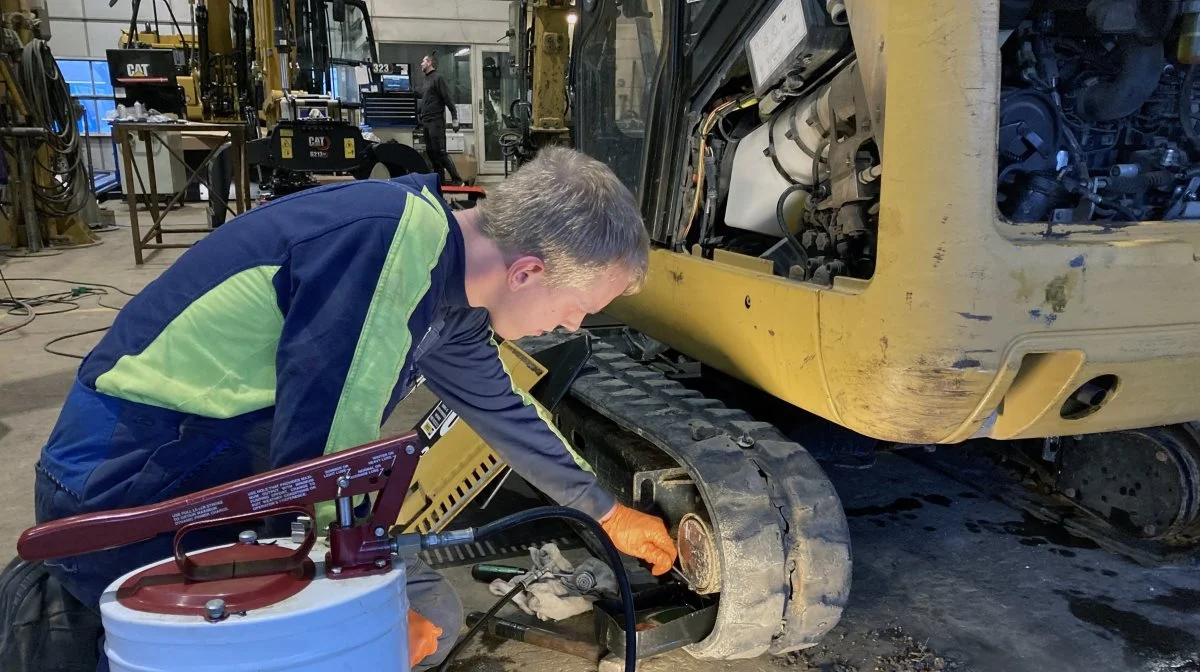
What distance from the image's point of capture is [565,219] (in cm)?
158

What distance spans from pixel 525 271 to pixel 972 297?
888mm

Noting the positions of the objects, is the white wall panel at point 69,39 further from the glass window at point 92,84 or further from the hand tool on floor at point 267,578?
the hand tool on floor at point 267,578

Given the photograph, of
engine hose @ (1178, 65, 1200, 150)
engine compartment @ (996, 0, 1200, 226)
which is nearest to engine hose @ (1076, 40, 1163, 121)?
engine compartment @ (996, 0, 1200, 226)

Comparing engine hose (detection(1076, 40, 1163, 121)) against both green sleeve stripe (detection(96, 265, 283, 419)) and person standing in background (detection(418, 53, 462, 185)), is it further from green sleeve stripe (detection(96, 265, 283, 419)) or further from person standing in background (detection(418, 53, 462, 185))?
person standing in background (detection(418, 53, 462, 185))

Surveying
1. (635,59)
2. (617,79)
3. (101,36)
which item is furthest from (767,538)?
(101,36)

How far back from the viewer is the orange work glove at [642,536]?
7.91 ft

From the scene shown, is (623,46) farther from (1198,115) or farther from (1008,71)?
(1198,115)

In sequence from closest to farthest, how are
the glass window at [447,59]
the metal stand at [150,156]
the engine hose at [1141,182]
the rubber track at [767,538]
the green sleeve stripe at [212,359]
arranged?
the green sleeve stripe at [212,359] < the rubber track at [767,538] < the engine hose at [1141,182] < the metal stand at [150,156] < the glass window at [447,59]

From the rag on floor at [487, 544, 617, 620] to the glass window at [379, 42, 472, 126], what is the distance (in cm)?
1613

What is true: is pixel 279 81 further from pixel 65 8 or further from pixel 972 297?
pixel 65 8

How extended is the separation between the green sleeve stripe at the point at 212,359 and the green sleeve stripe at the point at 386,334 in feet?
0.67

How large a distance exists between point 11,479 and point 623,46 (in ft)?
10.1

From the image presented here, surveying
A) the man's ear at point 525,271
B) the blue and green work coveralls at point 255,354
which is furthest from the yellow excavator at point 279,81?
the man's ear at point 525,271

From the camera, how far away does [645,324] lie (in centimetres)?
327
